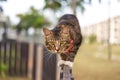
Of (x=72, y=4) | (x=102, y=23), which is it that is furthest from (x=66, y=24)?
(x=102, y=23)

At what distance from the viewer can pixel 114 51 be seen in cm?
175

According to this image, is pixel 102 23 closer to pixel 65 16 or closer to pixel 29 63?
pixel 65 16

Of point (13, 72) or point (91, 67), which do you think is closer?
point (91, 67)

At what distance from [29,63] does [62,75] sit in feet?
10.4

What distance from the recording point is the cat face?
795 mm

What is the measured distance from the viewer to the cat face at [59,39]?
80 cm

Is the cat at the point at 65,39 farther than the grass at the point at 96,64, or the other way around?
the grass at the point at 96,64

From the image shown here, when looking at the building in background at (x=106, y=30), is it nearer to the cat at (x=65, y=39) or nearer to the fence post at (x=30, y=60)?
the cat at (x=65, y=39)

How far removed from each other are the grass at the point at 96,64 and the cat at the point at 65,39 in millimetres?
586

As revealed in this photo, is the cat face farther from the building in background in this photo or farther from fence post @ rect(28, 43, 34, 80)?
fence post @ rect(28, 43, 34, 80)

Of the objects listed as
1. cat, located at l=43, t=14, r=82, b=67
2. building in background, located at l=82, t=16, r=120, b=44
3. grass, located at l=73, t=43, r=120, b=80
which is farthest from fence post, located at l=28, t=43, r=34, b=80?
cat, located at l=43, t=14, r=82, b=67

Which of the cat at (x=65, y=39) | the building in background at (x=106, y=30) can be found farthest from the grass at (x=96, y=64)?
the cat at (x=65, y=39)

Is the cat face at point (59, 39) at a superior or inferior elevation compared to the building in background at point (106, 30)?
inferior

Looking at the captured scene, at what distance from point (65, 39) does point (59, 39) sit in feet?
0.05
